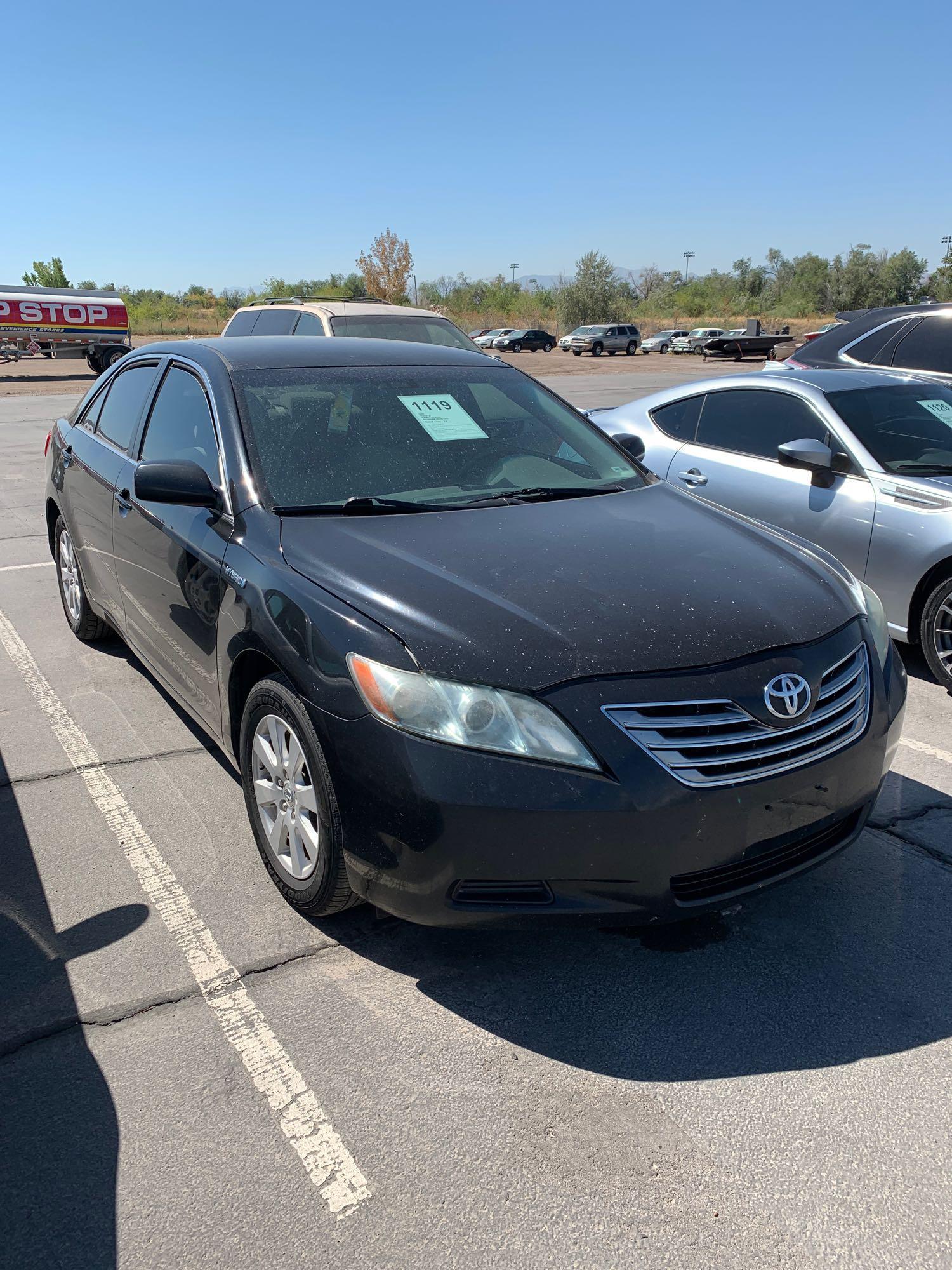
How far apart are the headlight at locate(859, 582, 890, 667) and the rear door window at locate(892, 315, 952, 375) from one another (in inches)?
190

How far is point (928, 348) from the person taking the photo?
753cm

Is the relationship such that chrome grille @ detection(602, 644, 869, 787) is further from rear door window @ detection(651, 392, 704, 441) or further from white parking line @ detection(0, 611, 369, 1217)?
rear door window @ detection(651, 392, 704, 441)

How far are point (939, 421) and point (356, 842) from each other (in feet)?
15.1

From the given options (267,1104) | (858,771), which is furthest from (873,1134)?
(267,1104)

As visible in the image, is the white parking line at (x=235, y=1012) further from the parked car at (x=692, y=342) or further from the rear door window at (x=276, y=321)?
the parked car at (x=692, y=342)

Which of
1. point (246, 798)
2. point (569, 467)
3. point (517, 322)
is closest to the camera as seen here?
point (246, 798)

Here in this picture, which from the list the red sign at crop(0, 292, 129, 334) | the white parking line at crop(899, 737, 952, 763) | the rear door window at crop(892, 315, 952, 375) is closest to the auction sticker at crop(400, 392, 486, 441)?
the white parking line at crop(899, 737, 952, 763)

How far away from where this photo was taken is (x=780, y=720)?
2572 millimetres

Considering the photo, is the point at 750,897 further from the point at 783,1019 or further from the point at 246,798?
the point at 246,798

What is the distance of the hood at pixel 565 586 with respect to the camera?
2531 mm

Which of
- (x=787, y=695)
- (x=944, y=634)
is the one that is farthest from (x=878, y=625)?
(x=944, y=634)

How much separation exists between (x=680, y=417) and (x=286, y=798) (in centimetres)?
451

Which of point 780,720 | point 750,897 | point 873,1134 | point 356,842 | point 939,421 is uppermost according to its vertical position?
point 939,421

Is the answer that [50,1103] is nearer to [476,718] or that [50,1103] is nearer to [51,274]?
[476,718]
